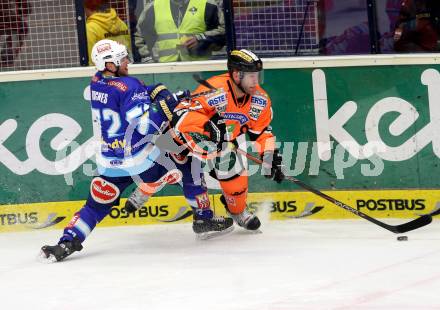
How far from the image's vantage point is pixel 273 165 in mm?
6820

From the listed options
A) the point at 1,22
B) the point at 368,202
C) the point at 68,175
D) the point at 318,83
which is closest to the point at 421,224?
the point at 368,202

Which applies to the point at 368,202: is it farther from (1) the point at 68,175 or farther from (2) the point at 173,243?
(1) the point at 68,175

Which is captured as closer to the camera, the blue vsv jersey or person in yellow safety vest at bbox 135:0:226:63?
the blue vsv jersey

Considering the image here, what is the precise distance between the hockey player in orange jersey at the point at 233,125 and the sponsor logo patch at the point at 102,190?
57cm

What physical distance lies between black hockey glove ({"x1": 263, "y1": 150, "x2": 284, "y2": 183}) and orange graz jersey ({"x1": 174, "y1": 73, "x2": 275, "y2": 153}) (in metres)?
0.05

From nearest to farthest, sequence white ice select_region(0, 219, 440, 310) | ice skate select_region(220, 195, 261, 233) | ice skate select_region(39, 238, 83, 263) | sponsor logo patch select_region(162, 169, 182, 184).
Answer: white ice select_region(0, 219, 440, 310), ice skate select_region(39, 238, 83, 263), sponsor logo patch select_region(162, 169, 182, 184), ice skate select_region(220, 195, 261, 233)

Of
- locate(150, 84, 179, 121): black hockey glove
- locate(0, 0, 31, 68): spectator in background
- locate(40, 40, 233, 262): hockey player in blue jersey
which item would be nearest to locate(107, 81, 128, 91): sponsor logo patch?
locate(40, 40, 233, 262): hockey player in blue jersey

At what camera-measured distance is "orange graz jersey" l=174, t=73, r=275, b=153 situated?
6.70 metres

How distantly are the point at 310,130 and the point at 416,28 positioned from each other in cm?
108

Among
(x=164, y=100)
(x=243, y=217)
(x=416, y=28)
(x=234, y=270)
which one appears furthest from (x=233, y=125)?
(x=416, y=28)

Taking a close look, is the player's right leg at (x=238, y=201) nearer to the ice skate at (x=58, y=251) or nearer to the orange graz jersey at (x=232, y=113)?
the orange graz jersey at (x=232, y=113)

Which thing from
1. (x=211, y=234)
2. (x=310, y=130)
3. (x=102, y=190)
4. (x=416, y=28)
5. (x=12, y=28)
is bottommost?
(x=211, y=234)

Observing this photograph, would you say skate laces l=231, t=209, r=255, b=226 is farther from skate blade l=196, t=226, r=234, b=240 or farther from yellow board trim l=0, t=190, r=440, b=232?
yellow board trim l=0, t=190, r=440, b=232

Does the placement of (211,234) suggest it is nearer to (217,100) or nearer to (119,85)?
(217,100)
